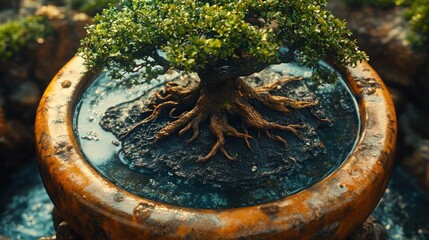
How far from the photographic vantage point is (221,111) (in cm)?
454

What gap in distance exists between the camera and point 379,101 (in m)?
4.78

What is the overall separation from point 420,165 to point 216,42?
412 cm

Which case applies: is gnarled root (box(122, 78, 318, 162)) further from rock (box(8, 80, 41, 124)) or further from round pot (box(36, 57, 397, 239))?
rock (box(8, 80, 41, 124))

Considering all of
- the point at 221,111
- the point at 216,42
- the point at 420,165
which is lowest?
the point at 420,165

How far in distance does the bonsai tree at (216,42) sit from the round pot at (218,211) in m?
0.63

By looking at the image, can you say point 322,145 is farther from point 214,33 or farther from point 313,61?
point 214,33

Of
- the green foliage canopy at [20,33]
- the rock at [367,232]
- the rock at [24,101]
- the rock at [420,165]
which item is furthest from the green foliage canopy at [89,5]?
the rock at [367,232]

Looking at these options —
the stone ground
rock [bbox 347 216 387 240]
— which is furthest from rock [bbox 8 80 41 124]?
rock [bbox 347 216 387 240]

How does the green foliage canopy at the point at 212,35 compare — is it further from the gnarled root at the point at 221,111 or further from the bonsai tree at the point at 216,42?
the gnarled root at the point at 221,111

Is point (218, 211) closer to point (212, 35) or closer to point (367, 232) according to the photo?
point (212, 35)

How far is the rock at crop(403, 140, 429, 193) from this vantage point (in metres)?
6.65

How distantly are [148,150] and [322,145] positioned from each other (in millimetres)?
1437

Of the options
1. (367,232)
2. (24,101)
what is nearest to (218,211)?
(367,232)

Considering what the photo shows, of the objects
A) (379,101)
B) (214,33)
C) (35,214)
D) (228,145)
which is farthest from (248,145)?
(35,214)
